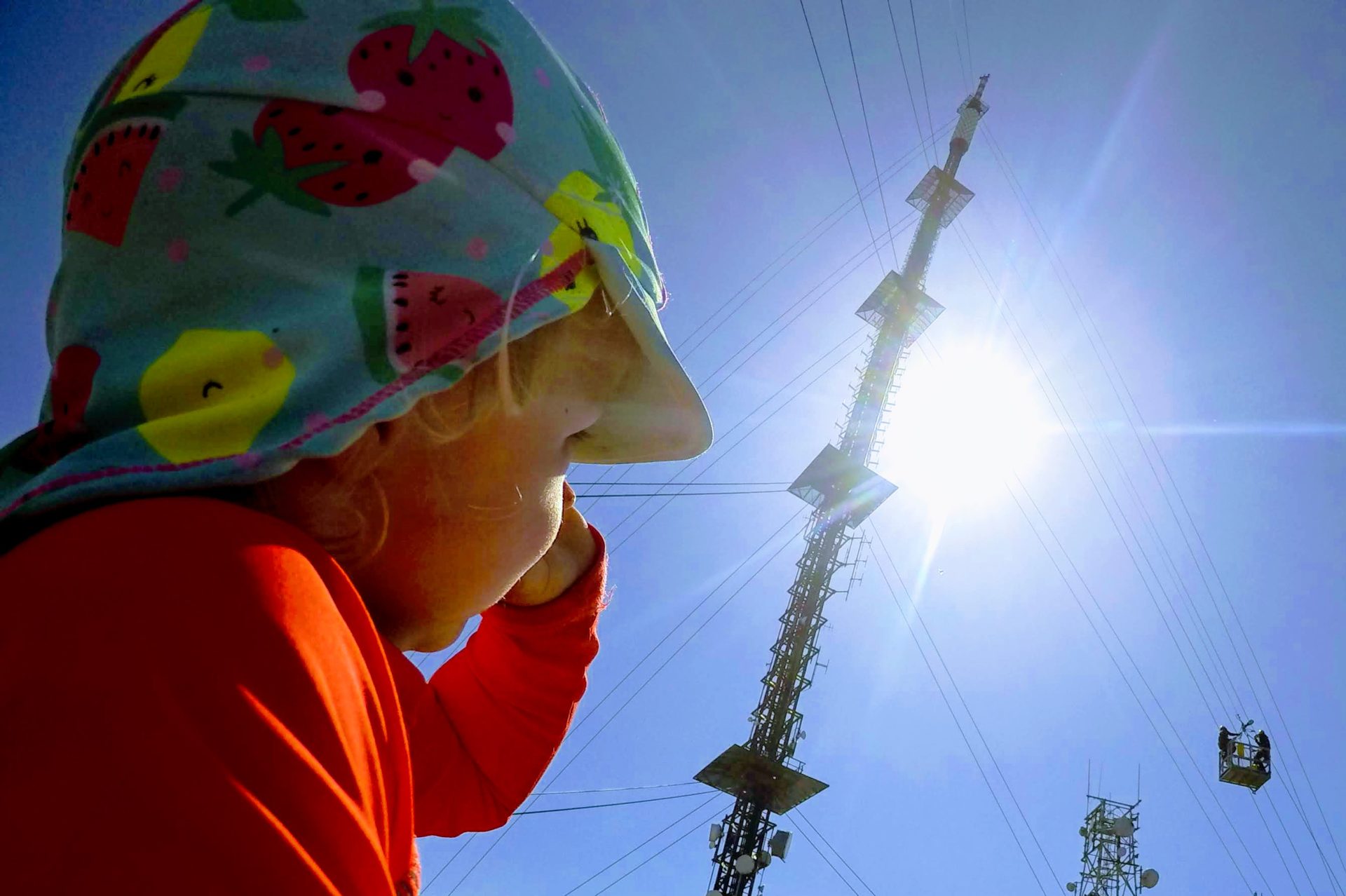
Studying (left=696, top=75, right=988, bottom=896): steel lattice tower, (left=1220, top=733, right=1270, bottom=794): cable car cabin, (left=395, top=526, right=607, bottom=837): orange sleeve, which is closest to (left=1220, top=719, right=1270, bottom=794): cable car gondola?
(left=1220, top=733, right=1270, bottom=794): cable car cabin

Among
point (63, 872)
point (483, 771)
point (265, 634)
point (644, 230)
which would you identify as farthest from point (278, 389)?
point (483, 771)

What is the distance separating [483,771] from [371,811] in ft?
2.40

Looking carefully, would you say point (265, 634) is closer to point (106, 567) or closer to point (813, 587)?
point (106, 567)

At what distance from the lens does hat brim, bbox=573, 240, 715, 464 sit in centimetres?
71

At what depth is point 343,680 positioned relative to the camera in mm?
427

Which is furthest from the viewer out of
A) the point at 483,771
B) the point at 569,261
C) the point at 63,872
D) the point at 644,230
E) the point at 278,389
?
the point at 483,771

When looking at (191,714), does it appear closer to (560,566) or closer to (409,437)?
(409,437)

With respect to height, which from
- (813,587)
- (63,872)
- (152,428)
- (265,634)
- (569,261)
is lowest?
(63,872)

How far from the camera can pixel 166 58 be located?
62 centimetres

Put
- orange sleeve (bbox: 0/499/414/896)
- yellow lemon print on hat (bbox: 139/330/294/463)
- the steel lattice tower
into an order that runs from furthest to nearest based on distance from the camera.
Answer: the steel lattice tower → yellow lemon print on hat (bbox: 139/330/294/463) → orange sleeve (bbox: 0/499/414/896)

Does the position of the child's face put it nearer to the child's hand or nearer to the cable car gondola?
the child's hand

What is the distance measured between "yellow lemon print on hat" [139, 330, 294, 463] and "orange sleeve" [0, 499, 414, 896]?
0.17ft

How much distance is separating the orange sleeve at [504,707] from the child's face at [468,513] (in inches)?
14.0

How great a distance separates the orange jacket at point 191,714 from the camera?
29 centimetres
